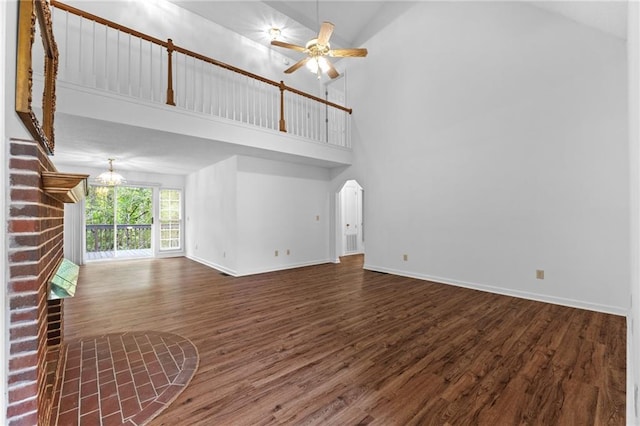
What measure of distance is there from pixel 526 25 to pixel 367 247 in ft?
14.7

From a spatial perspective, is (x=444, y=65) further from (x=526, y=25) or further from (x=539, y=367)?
(x=539, y=367)

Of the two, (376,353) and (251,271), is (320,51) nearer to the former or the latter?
(376,353)

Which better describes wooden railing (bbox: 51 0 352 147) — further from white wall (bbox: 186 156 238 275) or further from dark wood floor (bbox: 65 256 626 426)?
dark wood floor (bbox: 65 256 626 426)

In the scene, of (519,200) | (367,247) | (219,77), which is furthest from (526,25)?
(219,77)

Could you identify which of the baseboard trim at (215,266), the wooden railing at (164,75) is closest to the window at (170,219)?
the baseboard trim at (215,266)

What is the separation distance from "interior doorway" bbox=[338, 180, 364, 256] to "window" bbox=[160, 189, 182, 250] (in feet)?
16.1

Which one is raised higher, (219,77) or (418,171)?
(219,77)

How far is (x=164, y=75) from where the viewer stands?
17.6 feet

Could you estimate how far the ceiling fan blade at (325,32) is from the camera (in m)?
3.37

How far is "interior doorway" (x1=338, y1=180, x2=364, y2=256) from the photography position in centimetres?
828

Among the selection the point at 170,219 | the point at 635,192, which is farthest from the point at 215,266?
the point at 635,192

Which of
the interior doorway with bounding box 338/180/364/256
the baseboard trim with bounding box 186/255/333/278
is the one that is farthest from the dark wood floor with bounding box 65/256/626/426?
the interior doorway with bounding box 338/180/364/256

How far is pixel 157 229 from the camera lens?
25.6ft

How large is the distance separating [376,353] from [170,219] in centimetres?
757
